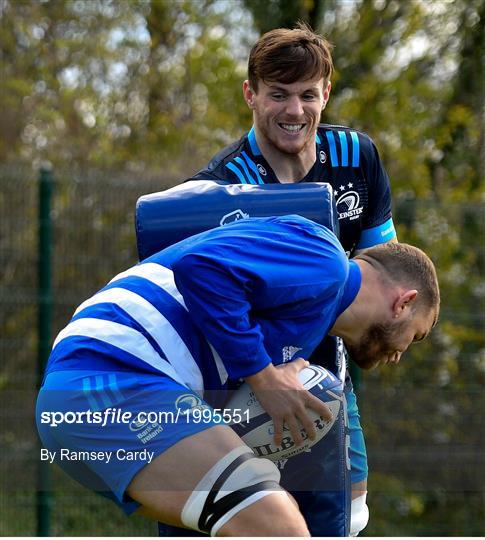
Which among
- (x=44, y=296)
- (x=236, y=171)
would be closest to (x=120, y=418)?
(x=236, y=171)

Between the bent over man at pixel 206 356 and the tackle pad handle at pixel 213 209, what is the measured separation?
481 millimetres

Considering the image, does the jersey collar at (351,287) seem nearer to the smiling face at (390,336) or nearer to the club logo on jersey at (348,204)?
the smiling face at (390,336)

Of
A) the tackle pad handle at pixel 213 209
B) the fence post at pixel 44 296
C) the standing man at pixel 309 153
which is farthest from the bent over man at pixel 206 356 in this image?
the fence post at pixel 44 296

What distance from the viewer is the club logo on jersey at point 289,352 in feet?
12.1

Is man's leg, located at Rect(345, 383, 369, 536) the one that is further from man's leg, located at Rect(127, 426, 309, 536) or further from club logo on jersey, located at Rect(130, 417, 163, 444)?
club logo on jersey, located at Rect(130, 417, 163, 444)

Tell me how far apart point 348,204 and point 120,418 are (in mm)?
1665

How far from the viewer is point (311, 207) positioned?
4.18m

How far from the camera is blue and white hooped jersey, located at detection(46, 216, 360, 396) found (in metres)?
3.40

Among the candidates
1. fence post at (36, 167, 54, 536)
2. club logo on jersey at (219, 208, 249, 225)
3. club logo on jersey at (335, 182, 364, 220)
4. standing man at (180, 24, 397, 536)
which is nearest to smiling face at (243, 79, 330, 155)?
standing man at (180, 24, 397, 536)

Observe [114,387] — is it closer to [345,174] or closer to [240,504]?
[240,504]

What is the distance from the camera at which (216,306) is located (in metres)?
3.38

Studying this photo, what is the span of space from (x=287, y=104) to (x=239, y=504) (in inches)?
70.8

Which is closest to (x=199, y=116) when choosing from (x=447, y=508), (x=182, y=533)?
(x=447, y=508)

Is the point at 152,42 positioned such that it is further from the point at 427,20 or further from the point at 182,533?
the point at 182,533
